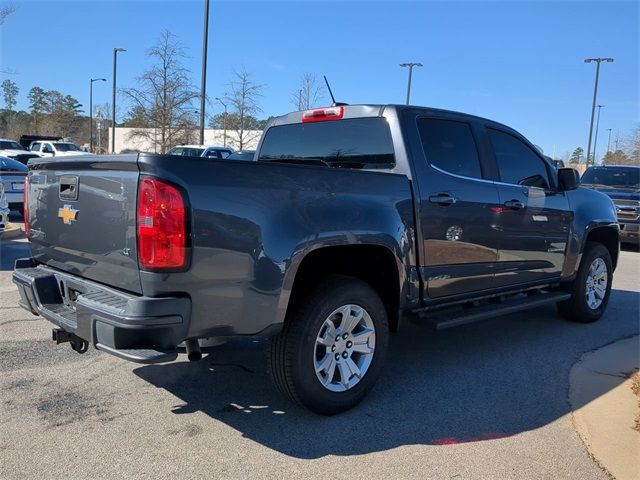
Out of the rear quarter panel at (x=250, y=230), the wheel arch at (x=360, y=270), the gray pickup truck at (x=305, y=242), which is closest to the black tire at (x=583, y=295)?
the gray pickup truck at (x=305, y=242)

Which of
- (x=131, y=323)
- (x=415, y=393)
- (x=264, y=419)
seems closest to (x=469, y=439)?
(x=415, y=393)

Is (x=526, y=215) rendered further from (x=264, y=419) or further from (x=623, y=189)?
(x=623, y=189)

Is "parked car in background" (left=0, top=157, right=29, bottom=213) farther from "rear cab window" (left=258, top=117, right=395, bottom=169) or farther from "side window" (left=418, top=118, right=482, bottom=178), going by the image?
"side window" (left=418, top=118, right=482, bottom=178)

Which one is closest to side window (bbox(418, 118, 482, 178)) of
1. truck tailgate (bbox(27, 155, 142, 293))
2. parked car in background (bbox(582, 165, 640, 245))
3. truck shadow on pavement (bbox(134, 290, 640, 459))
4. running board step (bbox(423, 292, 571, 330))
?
running board step (bbox(423, 292, 571, 330))

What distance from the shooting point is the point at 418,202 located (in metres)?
3.98

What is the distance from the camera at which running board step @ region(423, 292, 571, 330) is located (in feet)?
13.8

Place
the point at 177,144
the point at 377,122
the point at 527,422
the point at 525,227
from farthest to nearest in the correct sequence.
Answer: the point at 177,144
the point at 525,227
the point at 377,122
the point at 527,422

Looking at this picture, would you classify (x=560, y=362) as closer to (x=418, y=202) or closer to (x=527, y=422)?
(x=527, y=422)

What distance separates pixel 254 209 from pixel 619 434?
272 centimetres

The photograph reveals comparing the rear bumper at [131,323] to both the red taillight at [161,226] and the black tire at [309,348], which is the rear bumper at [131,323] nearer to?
the red taillight at [161,226]

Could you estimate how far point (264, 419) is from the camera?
142 inches

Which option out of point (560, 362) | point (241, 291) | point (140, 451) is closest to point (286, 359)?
point (241, 291)

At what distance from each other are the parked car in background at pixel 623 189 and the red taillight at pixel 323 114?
10453 millimetres

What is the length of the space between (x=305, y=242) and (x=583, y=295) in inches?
163
